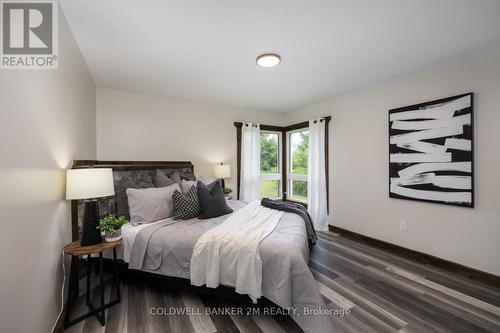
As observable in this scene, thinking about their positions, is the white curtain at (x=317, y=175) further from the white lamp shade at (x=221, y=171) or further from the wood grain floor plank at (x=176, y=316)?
the wood grain floor plank at (x=176, y=316)

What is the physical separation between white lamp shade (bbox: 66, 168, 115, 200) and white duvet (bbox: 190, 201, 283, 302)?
97 cm

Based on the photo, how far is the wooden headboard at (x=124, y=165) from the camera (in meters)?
2.01

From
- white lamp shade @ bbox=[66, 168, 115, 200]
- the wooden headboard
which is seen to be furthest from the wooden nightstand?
white lamp shade @ bbox=[66, 168, 115, 200]

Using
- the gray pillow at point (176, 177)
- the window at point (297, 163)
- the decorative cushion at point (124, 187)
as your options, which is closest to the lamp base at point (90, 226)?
the decorative cushion at point (124, 187)

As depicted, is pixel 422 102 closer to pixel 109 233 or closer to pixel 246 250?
pixel 246 250

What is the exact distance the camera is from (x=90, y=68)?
2611 millimetres

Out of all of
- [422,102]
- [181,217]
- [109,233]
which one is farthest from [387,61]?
[109,233]

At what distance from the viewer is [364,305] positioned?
74.0 inches

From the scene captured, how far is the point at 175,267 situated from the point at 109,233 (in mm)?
672

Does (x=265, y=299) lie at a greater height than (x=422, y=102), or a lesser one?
lesser

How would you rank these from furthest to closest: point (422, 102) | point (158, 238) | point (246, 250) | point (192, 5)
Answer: point (422, 102)
point (158, 238)
point (246, 250)
point (192, 5)

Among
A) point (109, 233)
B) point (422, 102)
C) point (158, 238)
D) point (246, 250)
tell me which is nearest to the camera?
point (246, 250)

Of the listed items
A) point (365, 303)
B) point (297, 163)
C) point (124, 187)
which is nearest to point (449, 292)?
point (365, 303)

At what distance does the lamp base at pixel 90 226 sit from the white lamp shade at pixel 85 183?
0.55 ft
